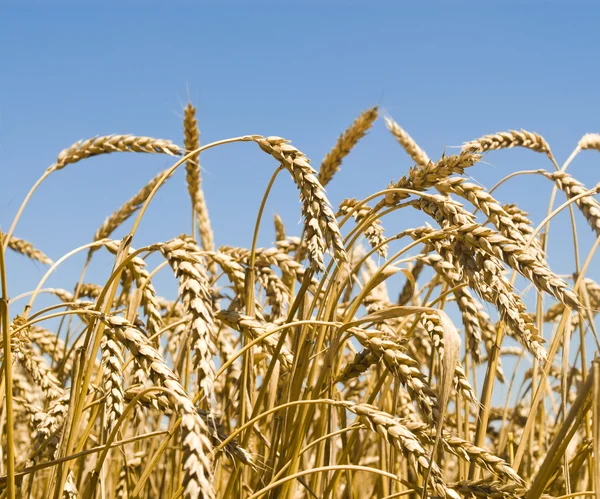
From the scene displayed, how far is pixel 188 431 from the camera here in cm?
100

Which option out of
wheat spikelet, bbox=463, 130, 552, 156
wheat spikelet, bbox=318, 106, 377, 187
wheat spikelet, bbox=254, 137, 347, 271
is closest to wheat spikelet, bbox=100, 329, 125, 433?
wheat spikelet, bbox=254, 137, 347, 271

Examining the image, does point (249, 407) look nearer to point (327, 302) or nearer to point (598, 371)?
point (327, 302)

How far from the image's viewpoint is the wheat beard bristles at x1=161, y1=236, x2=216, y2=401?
124 cm

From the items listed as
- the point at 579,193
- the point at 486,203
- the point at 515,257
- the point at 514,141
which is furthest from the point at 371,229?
the point at 514,141

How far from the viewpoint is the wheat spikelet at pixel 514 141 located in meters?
2.85

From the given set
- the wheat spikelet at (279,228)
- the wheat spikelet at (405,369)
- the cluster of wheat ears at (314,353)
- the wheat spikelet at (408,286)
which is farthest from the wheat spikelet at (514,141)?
the wheat spikelet at (279,228)

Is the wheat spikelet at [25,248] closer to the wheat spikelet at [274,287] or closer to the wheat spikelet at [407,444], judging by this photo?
the wheat spikelet at [274,287]

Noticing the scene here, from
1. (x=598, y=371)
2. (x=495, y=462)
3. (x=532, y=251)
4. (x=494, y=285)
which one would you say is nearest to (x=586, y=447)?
(x=532, y=251)

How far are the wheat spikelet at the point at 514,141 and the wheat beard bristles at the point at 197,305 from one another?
1764 millimetres

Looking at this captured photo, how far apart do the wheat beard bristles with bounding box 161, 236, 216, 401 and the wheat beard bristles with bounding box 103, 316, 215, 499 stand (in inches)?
2.5

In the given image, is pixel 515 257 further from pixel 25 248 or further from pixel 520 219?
pixel 25 248

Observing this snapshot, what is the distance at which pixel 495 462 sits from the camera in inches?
56.7

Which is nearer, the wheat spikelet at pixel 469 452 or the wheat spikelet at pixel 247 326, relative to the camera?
the wheat spikelet at pixel 469 452

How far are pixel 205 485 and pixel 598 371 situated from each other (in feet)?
2.12
